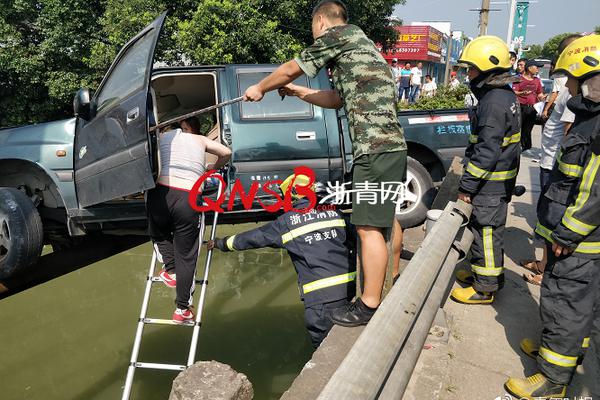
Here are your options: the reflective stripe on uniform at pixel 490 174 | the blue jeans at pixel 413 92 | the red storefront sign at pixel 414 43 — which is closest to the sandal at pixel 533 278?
the reflective stripe on uniform at pixel 490 174

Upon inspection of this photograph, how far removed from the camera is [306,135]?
14.3ft

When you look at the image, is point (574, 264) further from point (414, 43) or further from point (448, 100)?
point (414, 43)

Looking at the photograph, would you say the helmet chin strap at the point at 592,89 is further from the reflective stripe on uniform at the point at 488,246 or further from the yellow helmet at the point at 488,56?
the reflective stripe on uniform at the point at 488,246

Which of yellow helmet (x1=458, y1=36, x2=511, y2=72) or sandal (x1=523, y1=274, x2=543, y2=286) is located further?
sandal (x1=523, y1=274, x2=543, y2=286)

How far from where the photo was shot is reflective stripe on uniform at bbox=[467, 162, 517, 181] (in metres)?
3.07

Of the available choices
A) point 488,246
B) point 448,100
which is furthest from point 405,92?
point 488,246

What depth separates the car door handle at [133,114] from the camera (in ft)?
9.51

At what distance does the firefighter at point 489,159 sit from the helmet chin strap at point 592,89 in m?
0.79

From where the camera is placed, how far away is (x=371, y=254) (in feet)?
7.45

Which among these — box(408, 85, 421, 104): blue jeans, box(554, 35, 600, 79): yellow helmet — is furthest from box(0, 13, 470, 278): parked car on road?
box(408, 85, 421, 104): blue jeans

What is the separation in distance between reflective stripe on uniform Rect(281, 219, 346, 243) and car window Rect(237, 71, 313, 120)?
6.30ft

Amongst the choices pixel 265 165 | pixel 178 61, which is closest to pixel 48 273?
pixel 265 165
